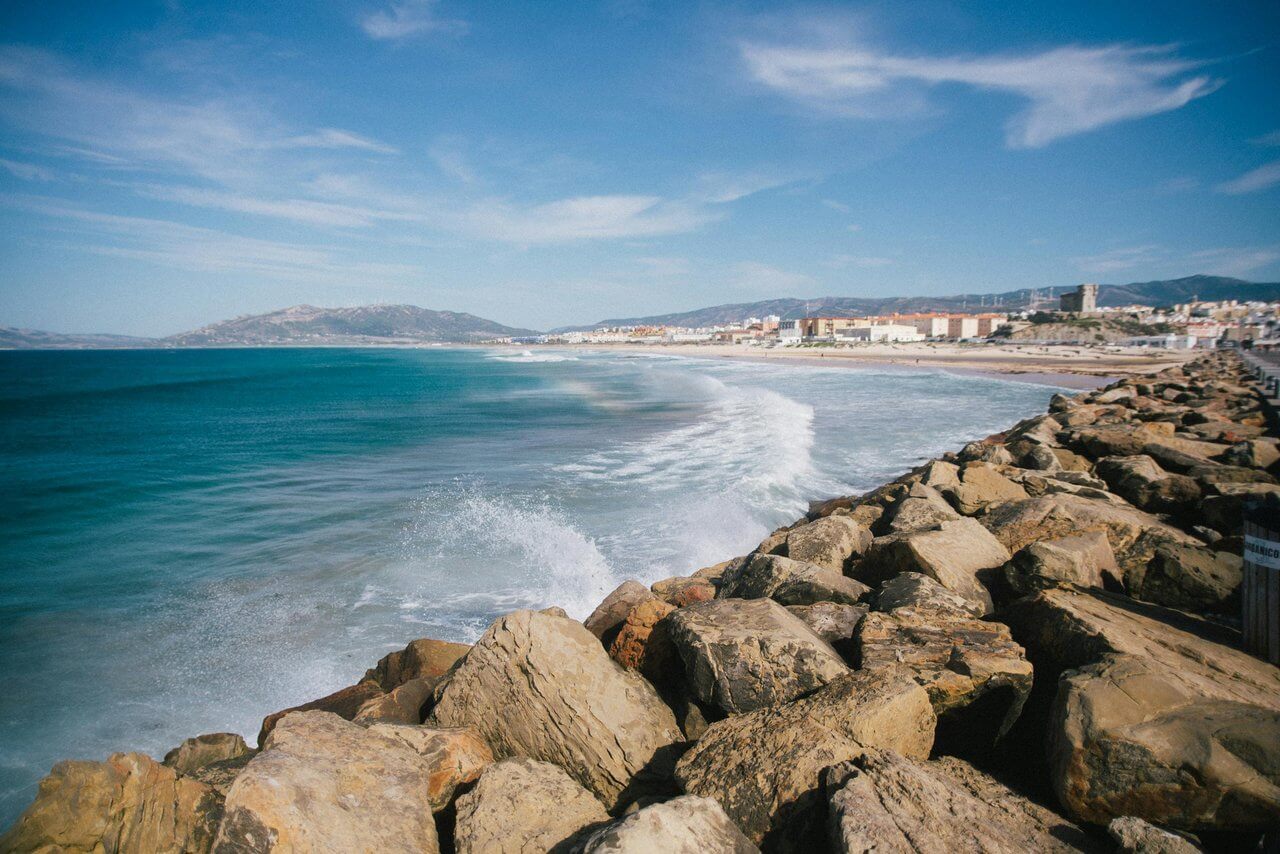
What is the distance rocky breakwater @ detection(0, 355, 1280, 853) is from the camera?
7.72 feet

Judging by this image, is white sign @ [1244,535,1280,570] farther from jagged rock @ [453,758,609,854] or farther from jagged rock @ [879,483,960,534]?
jagged rock @ [453,758,609,854]

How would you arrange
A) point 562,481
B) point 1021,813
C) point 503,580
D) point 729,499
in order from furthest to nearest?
point 562,481
point 729,499
point 503,580
point 1021,813

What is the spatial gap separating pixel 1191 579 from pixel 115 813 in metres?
6.13

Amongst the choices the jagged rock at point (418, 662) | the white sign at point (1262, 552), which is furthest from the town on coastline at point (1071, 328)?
the jagged rock at point (418, 662)

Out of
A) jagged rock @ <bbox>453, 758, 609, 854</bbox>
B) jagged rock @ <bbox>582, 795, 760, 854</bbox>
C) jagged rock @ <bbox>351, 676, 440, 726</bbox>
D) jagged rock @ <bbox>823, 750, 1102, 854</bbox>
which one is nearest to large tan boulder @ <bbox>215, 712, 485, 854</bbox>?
jagged rock @ <bbox>453, 758, 609, 854</bbox>

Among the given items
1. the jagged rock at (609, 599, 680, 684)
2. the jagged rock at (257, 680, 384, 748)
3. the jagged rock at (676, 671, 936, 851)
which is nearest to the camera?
the jagged rock at (676, 671, 936, 851)

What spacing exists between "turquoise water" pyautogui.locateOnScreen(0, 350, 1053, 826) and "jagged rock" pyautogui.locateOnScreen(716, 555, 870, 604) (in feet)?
11.3

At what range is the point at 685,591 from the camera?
585cm

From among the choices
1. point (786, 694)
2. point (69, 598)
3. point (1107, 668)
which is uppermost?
point (1107, 668)

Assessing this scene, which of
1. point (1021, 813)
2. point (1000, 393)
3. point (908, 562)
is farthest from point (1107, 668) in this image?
point (1000, 393)

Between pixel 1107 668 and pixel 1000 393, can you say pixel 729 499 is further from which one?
pixel 1000 393

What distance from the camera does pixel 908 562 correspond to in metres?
4.74

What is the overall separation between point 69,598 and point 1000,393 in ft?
122

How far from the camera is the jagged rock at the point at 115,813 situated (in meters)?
2.35
